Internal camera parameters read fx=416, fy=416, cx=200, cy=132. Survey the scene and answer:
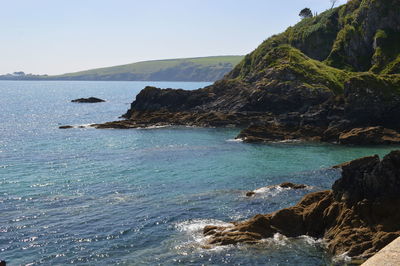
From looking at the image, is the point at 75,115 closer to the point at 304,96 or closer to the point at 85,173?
the point at 304,96

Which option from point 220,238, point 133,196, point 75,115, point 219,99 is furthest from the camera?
point 75,115

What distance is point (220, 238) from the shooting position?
3256 centimetres

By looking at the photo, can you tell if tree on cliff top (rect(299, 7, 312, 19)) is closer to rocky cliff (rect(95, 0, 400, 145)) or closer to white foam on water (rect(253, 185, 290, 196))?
rocky cliff (rect(95, 0, 400, 145))

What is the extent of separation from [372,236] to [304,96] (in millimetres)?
69768

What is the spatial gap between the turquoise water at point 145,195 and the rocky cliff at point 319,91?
12952 millimetres

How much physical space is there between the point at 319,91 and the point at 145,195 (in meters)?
62.8

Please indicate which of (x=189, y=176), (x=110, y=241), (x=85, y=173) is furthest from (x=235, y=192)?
(x=85, y=173)

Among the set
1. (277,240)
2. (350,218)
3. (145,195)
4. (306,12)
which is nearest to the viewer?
(350,218)

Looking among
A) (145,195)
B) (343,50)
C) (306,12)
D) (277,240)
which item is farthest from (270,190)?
(306,12)

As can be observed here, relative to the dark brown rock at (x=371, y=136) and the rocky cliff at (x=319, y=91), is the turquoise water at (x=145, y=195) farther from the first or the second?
the rocky cliff at (x=319, y=91)

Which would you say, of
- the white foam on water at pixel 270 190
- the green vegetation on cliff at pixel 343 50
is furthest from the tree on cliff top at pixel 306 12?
the white foam on water at pixel 270 190

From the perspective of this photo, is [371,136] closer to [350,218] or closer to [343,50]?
[350,218]

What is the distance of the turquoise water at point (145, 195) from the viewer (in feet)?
102

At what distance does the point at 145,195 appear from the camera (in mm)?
45812
